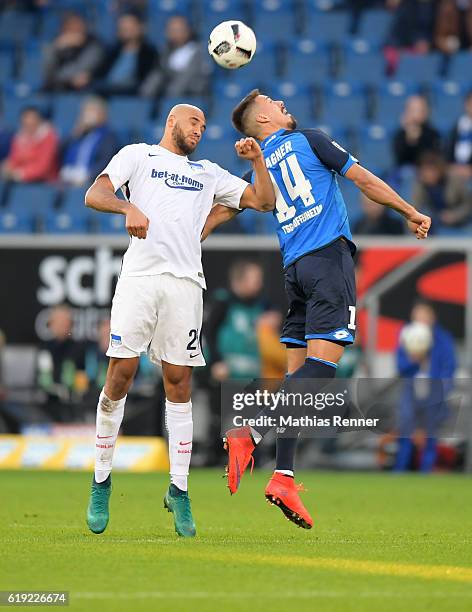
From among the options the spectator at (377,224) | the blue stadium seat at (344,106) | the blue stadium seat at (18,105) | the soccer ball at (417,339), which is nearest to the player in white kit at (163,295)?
the soccer ball at (417,339)

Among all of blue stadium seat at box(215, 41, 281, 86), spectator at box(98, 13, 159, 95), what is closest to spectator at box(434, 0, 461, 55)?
blue stadium seat at box(215, 41, 281, 86)

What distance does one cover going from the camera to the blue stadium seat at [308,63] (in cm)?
1972

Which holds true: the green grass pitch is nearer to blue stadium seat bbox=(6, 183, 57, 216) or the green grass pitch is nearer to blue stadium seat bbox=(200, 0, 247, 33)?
blue stadium seat bbox=(6, 183, 57, 216)

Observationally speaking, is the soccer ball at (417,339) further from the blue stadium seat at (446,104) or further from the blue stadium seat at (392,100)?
the blue stadium seat at (392,100)

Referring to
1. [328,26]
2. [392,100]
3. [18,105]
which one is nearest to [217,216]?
[392,100]

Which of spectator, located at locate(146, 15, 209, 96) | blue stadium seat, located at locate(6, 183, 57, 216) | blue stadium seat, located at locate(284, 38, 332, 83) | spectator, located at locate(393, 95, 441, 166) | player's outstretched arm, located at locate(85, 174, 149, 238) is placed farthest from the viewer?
blue stadium seat, located at locate(284, 38, 332, 83)

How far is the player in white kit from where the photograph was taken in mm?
7371

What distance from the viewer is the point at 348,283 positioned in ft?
25.7

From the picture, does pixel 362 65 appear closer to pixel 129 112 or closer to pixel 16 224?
pixel 129 112

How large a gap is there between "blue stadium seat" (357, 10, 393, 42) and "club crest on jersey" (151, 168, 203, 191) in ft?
43.7

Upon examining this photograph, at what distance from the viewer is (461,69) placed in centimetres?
1961

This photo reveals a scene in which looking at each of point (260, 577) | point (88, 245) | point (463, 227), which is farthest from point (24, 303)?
point (260, 577)

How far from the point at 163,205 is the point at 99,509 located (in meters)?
1.65

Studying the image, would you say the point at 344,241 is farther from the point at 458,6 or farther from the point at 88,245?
the point at 458,6
